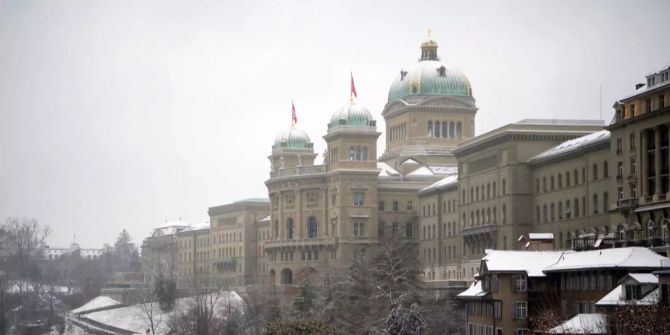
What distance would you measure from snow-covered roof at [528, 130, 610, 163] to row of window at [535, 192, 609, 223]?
174 inches

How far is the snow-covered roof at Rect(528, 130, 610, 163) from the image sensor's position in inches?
5502

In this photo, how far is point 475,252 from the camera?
171 metres

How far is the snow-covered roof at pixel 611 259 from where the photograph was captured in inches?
4117

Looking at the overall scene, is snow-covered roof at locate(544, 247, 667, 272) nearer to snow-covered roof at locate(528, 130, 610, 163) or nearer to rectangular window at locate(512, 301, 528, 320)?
rectangular window at locate(512, 301, 528, 320)

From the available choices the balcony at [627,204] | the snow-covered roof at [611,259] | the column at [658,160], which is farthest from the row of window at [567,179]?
the snow-covered roof at [611,259]

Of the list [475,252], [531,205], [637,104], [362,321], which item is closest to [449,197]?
[475,252]

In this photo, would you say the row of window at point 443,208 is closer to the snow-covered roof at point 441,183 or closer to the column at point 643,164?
the snow-covered roof at point 441,183

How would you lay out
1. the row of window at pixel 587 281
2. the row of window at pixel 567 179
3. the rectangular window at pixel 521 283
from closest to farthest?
the row of window at pixel 587 281
the rectangular window at pixel 521 283
the row of window at pixel 567 179

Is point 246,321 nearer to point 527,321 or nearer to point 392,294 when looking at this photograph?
point 392,294

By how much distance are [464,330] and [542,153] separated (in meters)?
27.0

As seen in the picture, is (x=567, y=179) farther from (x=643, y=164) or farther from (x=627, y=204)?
(x=643, y=164)

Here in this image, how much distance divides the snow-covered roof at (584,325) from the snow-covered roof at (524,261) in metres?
12.9

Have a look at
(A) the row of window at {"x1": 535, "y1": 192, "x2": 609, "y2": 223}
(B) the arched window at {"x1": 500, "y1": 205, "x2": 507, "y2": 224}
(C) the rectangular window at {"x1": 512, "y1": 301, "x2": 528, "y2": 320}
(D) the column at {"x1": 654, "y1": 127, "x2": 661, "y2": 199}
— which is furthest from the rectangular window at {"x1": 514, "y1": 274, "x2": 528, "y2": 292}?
(B) the arched window at {"x1": 500, "y1": 205, "x2": 507, "y2": 224}

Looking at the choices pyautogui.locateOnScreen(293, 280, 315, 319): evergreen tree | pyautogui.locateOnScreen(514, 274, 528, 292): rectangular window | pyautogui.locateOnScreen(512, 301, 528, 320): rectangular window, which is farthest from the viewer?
pyautogui.locateOnScreen(293, 280, 315, 319): evergreen tree
